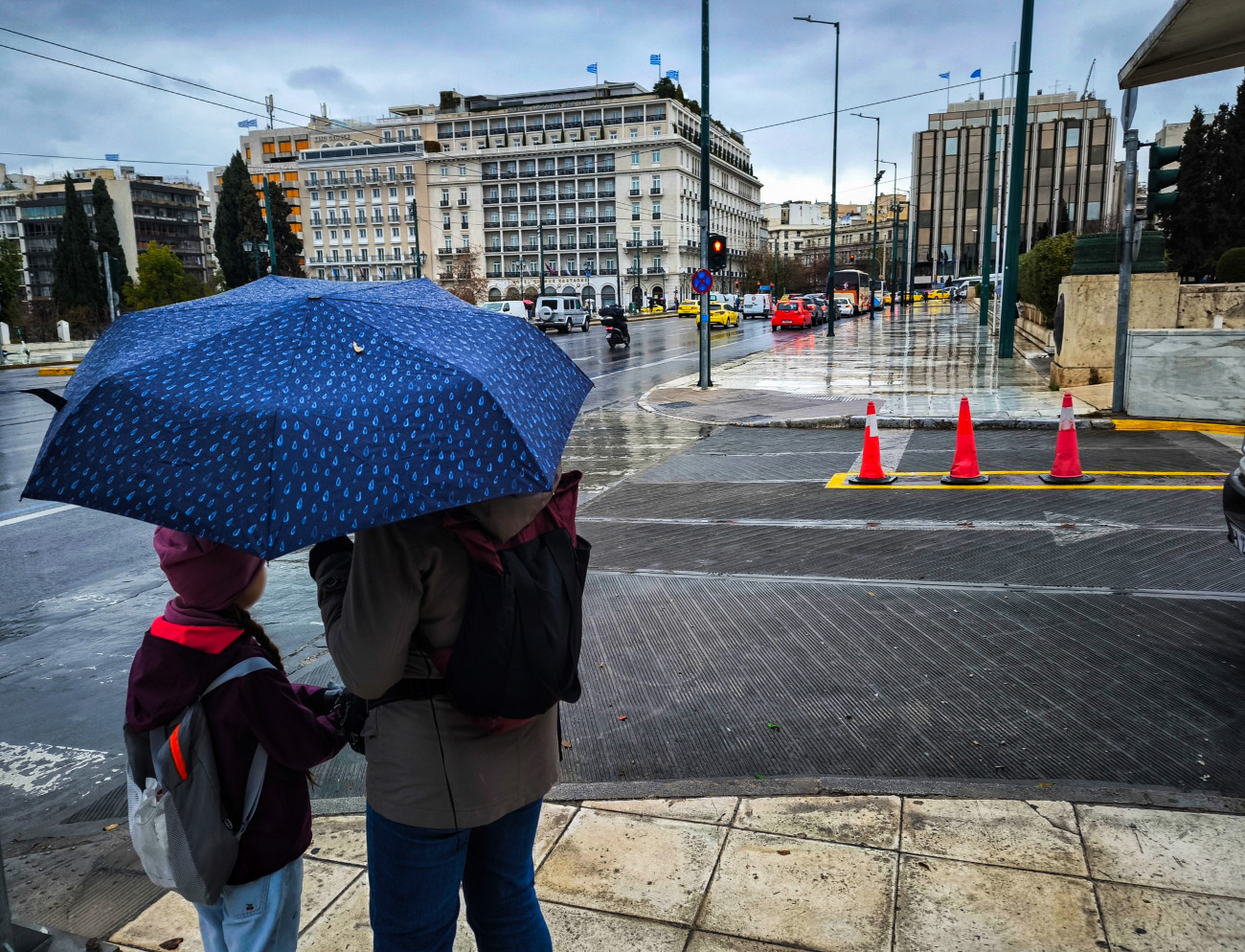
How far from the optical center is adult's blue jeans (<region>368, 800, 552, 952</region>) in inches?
79.7

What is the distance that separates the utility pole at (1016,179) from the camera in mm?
19250

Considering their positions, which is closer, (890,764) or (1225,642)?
(890,764)

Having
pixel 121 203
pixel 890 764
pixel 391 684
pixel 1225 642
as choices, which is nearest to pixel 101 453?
pixel 391 684

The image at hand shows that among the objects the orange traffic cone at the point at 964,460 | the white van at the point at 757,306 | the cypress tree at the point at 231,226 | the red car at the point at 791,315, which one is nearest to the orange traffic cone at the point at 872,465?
the orange traffic cone at the point at 964,460

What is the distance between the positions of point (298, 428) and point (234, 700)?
28.9 inches

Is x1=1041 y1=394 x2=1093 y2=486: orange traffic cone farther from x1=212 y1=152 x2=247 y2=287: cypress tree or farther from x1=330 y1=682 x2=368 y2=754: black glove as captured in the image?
x1=212 y1=152 x2=247 y2=287: cypress tree

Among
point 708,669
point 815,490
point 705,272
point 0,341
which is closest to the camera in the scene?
point 708,669

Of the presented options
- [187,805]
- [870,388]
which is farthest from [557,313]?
[187,805]

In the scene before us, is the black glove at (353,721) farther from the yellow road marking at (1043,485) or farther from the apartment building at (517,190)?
the apartment building at (517,190)

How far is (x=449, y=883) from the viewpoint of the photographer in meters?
2.06

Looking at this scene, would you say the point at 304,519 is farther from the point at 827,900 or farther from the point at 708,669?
the point at 708,669

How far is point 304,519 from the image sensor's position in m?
1.71

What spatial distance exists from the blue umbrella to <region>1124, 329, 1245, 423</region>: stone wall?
12.7 m

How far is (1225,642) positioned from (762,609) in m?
2.46
